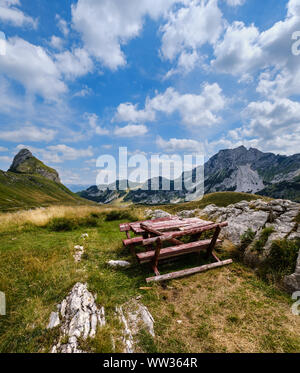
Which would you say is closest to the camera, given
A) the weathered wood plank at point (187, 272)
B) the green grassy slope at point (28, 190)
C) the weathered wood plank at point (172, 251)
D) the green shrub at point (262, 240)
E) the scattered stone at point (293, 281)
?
the scattered stone at point (293, 281)

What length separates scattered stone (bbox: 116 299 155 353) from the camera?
3.38m

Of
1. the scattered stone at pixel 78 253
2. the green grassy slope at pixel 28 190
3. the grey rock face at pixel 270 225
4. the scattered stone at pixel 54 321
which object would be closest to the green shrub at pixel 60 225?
the scattered stone at pixel 78 253

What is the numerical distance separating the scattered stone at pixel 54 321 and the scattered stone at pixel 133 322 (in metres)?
1.35

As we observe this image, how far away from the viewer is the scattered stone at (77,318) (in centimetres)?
302

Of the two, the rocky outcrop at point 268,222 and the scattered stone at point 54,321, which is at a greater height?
the rocky outcrop at point 268,222

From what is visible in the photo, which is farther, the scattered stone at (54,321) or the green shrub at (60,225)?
the green shrub at (60,225)

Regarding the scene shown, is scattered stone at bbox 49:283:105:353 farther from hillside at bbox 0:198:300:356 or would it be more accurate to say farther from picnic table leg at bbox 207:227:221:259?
picnic table leg at bbox 207:227:221:259

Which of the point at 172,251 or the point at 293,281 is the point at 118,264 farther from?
the point at 293,281

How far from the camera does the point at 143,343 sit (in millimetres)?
3439

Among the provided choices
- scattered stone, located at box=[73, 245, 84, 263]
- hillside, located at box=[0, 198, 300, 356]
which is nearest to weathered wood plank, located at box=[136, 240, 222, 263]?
hillside, located at box=[0, 198, 300, 356]

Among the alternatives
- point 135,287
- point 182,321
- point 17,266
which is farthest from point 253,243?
point 17,266

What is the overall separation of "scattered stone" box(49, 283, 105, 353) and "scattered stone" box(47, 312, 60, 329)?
1.0 inches

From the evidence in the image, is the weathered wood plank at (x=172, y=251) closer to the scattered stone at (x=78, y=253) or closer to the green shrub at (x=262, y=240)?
the green shrub at (x=262, y=240)

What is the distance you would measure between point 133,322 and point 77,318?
1310mm
